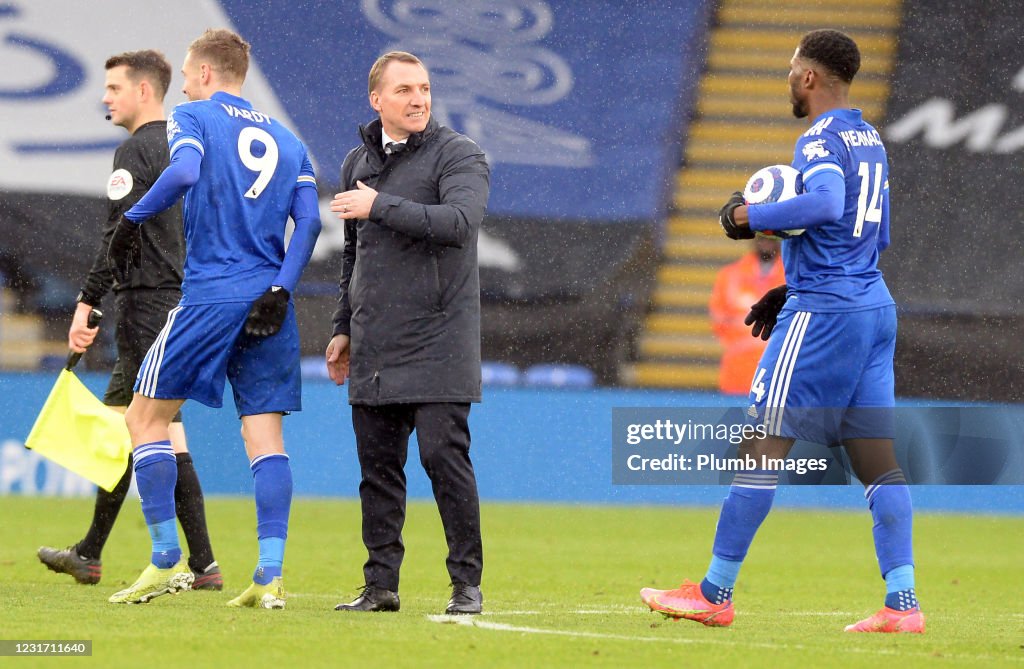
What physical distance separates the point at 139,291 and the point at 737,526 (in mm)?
2472

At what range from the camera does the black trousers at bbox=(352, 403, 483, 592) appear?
479 cm

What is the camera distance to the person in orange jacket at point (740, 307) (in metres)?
12.5

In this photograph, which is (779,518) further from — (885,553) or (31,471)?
(885,553)

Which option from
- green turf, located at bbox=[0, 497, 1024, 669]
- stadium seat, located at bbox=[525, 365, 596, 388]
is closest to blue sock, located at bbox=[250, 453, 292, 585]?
green turf, located at bbox=[0, 497, 1024, 669]

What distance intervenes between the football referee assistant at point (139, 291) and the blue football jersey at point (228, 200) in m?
0.75

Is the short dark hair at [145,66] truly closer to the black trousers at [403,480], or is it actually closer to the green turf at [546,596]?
the black trousers at [403,480]

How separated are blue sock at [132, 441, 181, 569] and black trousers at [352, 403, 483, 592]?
0.63 m

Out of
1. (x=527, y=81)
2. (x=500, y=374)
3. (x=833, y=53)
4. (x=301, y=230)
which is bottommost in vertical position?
(x=301, y=230)

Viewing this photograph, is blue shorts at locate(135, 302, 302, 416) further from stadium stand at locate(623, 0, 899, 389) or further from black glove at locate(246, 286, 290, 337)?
stadium stand at locate(623, 0, 899, 389)

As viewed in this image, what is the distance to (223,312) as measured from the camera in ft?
16.2

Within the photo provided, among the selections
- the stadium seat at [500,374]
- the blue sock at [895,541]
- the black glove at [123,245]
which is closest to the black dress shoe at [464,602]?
the blue sock at [895,541]

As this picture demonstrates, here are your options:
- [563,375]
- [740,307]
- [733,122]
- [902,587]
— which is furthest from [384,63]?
[733,122]

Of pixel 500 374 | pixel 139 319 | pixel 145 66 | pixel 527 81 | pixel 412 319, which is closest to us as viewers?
pixel 412 319

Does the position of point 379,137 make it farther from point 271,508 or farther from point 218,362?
point 271,508
